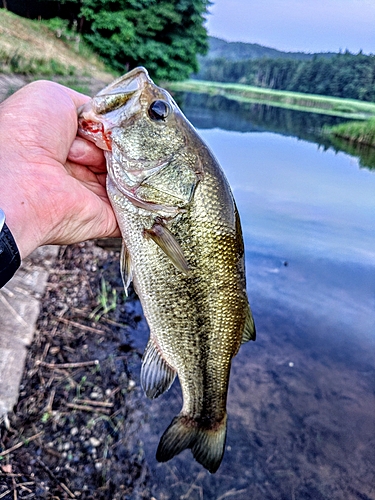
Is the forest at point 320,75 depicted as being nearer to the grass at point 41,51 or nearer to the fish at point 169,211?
the grass at point 41,51

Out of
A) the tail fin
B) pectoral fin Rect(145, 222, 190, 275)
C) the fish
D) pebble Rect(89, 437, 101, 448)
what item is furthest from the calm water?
pectoral fin Rect(145, 222, 190, 275)

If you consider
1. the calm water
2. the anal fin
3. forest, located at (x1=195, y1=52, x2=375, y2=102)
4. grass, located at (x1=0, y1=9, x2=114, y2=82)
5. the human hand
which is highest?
forest, located at (x1=195, y1=52, x2=375, y2=102)

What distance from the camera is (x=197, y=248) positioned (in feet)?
6.59

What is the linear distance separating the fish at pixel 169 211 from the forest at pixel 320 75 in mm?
78398

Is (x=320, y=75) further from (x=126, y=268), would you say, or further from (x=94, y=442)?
(x=126, y=268)

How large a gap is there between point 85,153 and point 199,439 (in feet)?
5.96

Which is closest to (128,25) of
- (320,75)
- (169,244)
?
(169,244)

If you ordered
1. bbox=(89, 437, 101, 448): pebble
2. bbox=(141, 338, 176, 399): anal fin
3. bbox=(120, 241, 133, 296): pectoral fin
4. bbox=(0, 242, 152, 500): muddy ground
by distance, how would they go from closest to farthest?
bbox=(120, 241, 133, 296): pectoral fin
bbox=(141, 338, 176, 399): anal fin
bbox=(0, 242, 152, 500): muddy ground
bbox=(89, 437, 101, 448): pebble

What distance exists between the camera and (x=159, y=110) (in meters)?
2.02

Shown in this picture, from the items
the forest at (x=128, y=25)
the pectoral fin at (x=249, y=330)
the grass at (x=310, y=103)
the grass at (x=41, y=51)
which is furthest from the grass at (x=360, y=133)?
the pectoral fin at (x=249, y=330)

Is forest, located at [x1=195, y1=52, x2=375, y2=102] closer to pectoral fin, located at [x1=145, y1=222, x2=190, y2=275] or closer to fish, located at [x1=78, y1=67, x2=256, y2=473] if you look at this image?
fish, located at [x1=78, y1=67, x2=256, y2=473]

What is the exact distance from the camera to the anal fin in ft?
7.60

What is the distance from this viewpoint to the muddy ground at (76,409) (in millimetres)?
3180

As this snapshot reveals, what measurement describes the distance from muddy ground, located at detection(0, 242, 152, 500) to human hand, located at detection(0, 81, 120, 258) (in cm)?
203
